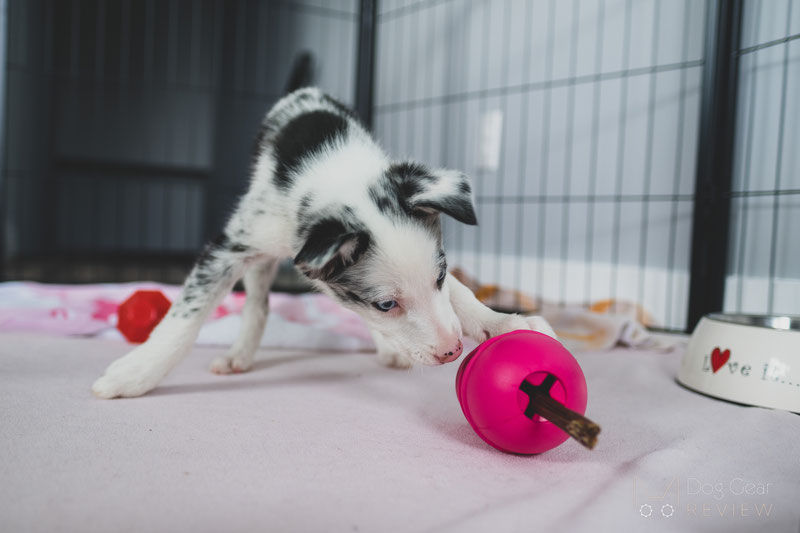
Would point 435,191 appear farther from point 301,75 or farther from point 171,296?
point 171,296

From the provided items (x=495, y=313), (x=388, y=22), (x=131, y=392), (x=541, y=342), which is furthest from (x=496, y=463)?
(x=388, y=22)

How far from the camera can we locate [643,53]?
11.2 ft

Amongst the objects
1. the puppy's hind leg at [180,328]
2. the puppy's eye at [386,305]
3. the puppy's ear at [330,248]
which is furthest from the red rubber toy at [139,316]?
the puppy's eye at [386,305]

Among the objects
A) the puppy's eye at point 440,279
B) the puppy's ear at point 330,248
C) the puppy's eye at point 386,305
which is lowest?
the puppy's eye at point 386,305

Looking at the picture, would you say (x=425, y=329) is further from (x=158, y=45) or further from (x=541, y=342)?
(x=158, y=45)

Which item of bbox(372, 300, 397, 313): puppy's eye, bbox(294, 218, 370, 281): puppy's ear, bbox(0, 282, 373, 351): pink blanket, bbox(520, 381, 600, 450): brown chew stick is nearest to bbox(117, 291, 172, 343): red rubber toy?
bbox(0, 282, 373, 351): pink blanket

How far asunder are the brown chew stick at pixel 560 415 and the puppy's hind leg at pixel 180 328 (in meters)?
0.91

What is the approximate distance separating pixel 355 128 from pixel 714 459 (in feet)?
4.31

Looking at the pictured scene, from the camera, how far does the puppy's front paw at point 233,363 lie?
78.4 inches

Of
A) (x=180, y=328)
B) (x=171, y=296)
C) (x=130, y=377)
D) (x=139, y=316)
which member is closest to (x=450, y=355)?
(x=180, y=328)

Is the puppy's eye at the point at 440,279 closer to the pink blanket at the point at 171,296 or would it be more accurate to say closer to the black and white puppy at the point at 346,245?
the black and white puppy at the point at 346,245

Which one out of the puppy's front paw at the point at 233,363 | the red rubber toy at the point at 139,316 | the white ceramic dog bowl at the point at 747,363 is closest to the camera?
the white ceramic dog bowl at the point at 747,363

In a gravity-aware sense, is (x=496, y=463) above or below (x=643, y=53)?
below

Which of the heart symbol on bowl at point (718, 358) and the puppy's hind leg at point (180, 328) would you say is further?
the heart symbol on bowl at point (718, 358)
